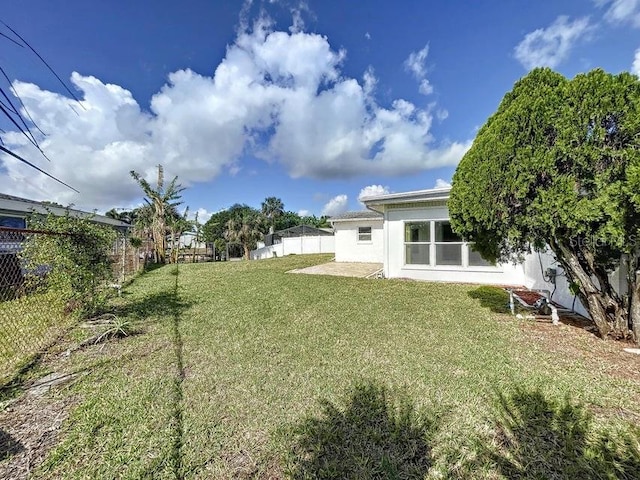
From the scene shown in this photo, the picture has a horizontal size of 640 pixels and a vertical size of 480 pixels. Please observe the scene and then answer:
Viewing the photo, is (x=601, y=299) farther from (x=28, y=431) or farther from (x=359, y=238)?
(x=359, y=238)

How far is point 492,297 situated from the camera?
26.4 feet

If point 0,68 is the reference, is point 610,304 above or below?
below

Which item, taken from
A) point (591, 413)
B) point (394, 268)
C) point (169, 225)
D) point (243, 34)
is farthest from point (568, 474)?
point (169, 225)

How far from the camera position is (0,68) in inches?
32.7

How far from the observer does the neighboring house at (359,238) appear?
682 inches

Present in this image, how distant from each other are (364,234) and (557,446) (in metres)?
15.5

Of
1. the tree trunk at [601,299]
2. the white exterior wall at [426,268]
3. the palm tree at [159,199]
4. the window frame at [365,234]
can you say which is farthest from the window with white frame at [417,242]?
the palm tree at [159,199]

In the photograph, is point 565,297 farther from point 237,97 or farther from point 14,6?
point 237,97

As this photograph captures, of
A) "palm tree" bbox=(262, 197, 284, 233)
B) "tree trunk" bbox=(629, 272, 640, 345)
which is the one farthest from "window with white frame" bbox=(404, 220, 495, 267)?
"palm tree" bbox=(262, 197, 284, 233)

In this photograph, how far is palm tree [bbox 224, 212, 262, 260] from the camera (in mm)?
27172

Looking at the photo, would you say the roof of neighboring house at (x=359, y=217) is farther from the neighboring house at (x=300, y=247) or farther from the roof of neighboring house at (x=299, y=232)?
the roof of neighboring house at (x=299, y=232)

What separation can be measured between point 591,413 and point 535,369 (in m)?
1.00

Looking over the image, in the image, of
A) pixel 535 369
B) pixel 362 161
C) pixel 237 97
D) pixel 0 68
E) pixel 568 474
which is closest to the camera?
pixel 0 68

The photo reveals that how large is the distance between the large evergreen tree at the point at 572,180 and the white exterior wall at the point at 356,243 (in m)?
12.0
